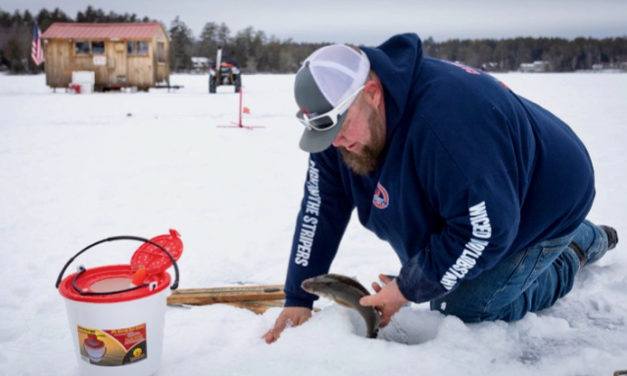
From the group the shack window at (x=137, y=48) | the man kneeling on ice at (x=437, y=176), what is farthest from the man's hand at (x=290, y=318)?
the shack window at (x=137, y=48)

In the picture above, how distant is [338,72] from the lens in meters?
1.78

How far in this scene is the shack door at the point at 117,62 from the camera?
2062 centimetres

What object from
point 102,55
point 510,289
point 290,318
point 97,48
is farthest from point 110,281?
point 97,48

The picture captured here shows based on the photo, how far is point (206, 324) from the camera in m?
2.47

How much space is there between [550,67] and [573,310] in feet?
190

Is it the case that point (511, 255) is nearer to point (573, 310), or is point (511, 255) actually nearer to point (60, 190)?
point (573, 310)

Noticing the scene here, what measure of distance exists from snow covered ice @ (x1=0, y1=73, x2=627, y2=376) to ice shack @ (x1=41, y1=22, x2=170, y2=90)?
12956 millimetres

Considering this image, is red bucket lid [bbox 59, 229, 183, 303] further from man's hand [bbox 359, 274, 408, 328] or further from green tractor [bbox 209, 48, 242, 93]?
green tractor [bbox 209, 48, 242, 93]

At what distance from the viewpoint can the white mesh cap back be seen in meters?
1.78

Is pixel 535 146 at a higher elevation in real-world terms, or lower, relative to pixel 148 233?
higher

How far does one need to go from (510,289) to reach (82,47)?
22.1 meters

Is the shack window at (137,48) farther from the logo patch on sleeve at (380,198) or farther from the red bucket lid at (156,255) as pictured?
the logo patch on sleeve at (380,198)

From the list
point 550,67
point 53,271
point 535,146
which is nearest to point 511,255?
point 535,146

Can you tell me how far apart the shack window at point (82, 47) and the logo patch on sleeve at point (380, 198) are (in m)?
21.5
